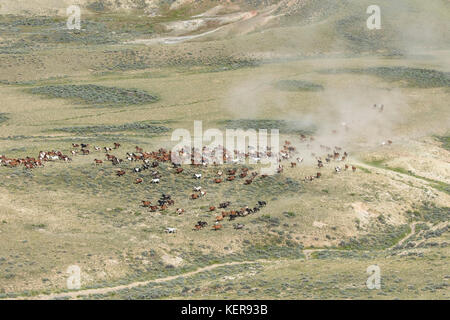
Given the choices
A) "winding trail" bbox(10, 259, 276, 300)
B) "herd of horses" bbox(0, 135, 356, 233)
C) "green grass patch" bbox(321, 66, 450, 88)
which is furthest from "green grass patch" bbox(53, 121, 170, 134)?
"green grass patch" bbox(321, 66, 450, 88)

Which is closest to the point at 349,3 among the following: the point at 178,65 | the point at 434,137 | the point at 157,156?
the point at 178,65

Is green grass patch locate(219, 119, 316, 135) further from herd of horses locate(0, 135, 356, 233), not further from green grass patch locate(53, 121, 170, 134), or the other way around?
herd of horses locate(0, 135, 356, 233)

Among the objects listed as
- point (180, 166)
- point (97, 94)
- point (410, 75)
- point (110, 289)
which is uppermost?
point (410, 75)

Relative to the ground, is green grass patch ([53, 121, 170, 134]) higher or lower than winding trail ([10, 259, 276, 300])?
higher

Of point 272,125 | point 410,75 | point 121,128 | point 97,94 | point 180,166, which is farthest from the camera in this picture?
point 410,75

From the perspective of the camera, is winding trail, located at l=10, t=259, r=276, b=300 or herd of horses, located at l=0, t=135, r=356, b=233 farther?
herd of horses, located at l=0, t=135, r=356, b=233

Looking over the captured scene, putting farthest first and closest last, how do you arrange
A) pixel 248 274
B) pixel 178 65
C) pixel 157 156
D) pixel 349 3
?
pixel 349 3
pixel 178 65
pixel 157 156
pixel 248 274

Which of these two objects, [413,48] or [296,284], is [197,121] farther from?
[413,48]

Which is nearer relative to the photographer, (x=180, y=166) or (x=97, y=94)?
(x=180, y=166)

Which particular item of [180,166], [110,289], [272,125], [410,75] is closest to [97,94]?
[272,125]

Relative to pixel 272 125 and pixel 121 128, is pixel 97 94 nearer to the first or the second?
pixel 121 128

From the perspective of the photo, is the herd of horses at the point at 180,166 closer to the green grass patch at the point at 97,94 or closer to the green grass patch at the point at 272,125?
the green grass patch at the point at 272,125
